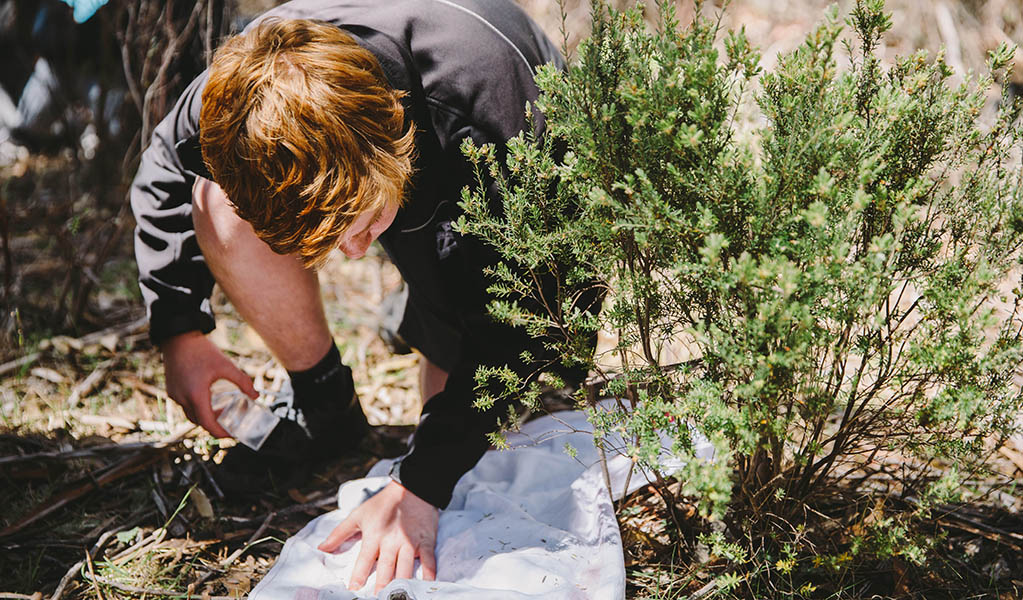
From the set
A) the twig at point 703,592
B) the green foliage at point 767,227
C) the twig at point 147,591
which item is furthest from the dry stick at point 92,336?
the twig at point 703,592

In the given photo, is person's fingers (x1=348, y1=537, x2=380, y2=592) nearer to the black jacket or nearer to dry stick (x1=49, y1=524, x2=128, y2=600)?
the black jacket

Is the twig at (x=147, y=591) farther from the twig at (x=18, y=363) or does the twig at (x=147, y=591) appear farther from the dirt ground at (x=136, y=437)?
the twig at (x=18, y=363)

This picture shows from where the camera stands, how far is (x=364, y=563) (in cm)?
195

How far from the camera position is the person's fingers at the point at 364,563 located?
1.94 metres

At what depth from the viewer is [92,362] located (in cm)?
307

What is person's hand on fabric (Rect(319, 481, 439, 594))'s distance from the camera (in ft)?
6.38

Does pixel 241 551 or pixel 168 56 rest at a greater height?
pixel 168 56

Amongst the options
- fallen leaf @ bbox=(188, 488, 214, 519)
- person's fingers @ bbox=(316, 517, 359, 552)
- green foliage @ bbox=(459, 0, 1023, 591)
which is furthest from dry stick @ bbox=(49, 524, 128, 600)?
green foliage @ bbox=(459, 0, 1023, 591)

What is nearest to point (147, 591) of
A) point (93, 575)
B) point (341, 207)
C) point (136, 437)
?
point (93, 575)

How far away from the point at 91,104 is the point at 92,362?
2009 millimetres

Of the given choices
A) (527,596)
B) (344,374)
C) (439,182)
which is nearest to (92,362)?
(344,374)

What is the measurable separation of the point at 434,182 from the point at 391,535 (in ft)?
3.10

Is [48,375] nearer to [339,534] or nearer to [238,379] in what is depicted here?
[238,379]

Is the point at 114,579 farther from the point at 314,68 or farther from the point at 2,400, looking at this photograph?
the point at 314,68
